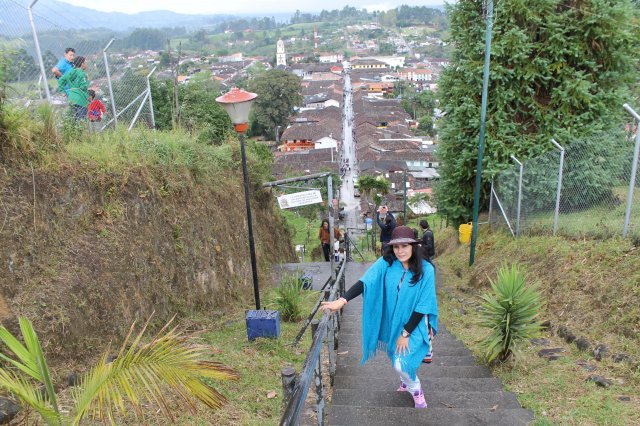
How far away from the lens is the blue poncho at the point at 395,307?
3537mm

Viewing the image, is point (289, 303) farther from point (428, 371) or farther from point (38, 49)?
point (38, 49)

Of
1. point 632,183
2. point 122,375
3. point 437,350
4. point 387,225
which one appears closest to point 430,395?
point 437,350

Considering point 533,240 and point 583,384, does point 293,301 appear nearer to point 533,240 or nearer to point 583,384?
point 583,384

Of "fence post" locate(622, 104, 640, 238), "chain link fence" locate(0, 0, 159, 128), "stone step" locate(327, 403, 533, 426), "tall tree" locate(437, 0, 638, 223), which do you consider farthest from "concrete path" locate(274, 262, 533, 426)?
"tall tree" locate(437, 0, 638, 223)

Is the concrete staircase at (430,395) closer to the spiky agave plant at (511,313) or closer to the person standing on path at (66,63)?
the spiky agave plant at (511,313)

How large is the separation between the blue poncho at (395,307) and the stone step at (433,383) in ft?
1.94

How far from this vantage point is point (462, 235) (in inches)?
466

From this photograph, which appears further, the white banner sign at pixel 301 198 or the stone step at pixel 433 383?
the white banner sign at pixel 301 198

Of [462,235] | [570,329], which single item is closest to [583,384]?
[570,329]

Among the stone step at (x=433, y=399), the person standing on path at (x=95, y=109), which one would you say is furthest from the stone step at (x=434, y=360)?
the person standing on path at (x=95, y=109)

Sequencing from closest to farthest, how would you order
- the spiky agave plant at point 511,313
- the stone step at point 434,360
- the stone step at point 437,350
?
the spiky agave plant at point 511,313 → the stone step at point 434,360 → the stone step at point 437,350

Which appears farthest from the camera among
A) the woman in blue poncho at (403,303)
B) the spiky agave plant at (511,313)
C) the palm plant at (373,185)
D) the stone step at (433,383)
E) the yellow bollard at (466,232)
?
the palm plant at (373,185)

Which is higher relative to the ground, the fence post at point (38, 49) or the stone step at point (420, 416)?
the fence post at point (38, 49)

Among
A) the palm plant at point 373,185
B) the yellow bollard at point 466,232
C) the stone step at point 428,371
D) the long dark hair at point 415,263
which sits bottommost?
the palm plant at point 373,185
